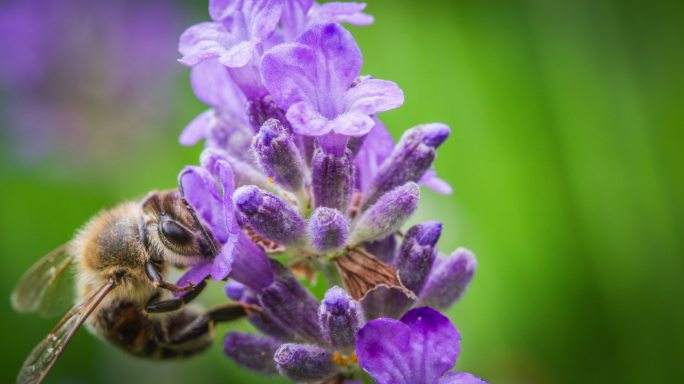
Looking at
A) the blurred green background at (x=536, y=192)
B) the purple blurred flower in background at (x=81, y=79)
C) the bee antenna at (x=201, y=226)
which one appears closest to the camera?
the bee antenna at (x=201, y=226)

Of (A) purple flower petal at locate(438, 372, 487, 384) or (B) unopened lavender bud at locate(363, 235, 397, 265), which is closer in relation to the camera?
(A) purple flower petal at locate(438, 372, 487, 384)

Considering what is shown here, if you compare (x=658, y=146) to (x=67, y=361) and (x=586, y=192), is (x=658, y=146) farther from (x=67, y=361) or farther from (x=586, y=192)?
(x=67, y=361)

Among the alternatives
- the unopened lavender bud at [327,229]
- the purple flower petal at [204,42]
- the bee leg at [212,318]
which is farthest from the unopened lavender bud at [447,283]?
the purple flower petal at [204,42]

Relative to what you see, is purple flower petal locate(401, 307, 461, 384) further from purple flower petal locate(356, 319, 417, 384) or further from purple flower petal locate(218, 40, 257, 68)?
purple flower petal locate(218, 40, 257, 68)

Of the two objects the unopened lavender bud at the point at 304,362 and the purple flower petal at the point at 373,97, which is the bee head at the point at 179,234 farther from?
the purple flower petal at the point at 373,97

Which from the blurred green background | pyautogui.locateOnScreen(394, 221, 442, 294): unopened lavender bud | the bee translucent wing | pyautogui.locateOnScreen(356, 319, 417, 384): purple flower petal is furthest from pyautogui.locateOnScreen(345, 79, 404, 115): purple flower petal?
the blurred green background

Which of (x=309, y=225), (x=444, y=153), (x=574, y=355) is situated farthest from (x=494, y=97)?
(x=309, y=225)
